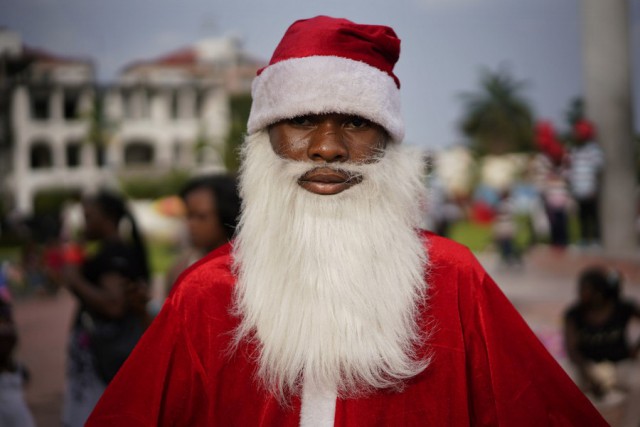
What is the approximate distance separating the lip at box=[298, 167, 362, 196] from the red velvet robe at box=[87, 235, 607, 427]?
372mm

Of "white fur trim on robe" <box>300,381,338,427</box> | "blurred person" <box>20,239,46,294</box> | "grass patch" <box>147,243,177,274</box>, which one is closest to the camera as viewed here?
"white fur trim on robe" <box>300,381,338,427</box>

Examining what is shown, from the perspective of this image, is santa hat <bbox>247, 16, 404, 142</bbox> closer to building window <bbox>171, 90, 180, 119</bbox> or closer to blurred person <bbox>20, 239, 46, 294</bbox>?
blurred person <bbox>20, 239, 46, 294</bbox>

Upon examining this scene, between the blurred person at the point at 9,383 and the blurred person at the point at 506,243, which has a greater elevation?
the blurred person at the point at 9,383

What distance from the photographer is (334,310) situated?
6.88 ft

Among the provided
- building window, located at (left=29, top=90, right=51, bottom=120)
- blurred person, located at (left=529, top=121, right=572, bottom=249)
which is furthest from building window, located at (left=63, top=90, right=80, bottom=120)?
blurred person, located at (left=529, top=121, right=572, bottom=249)

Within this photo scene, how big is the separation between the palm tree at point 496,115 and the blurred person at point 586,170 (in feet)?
174

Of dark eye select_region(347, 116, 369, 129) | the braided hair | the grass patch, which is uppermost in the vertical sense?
dark eye select_region(347, 116, 369, 129)

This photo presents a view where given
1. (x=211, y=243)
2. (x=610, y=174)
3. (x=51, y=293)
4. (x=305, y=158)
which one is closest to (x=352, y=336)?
(x=305, y=158)

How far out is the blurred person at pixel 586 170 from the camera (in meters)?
11.4

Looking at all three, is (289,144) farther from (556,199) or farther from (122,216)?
(556,199)

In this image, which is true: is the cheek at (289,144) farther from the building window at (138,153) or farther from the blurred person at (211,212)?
the building window at (138,153)

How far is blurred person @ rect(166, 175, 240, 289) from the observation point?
12.6 ft

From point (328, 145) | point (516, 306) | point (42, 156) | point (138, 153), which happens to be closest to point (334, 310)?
point (328, 145)

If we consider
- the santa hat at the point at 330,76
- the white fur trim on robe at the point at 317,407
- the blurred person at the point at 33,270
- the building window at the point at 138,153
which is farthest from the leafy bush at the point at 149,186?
the white fur trim on robe at the point at 317,407
